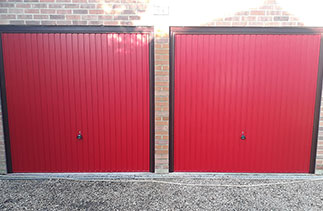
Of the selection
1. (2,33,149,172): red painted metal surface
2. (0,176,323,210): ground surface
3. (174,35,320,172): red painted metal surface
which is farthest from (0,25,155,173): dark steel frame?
(0,176,323,210): ground surface

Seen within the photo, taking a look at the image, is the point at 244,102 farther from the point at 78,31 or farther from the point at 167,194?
the point at 78,31

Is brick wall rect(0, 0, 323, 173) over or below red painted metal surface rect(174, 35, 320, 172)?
over

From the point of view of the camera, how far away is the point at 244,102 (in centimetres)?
360

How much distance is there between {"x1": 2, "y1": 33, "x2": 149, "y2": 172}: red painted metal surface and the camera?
3488mm

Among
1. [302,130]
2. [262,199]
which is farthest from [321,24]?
[262,199]

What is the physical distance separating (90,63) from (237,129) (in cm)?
274

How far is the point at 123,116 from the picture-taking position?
3.66 meters

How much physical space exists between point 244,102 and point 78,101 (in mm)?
2824

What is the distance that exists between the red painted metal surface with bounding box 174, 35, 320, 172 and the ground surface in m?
0.34

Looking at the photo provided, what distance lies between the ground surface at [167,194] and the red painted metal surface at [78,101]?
1.38 feet

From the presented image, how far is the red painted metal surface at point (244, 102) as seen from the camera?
3.49m

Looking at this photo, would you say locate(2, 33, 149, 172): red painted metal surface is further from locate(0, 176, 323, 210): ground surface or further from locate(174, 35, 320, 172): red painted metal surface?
locate(174, 35, 320, 172): red painted metal surface

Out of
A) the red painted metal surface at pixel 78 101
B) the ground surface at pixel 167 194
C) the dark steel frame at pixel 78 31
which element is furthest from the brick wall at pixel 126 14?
the ground surface at pixel 167 194

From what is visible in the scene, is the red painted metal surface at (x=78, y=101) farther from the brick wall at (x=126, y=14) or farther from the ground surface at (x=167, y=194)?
the ground surface at (x=167, y=194)
